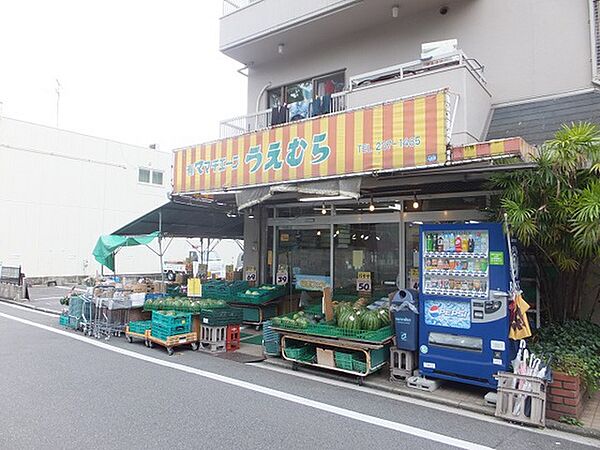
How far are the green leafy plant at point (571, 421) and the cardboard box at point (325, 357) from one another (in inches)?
127

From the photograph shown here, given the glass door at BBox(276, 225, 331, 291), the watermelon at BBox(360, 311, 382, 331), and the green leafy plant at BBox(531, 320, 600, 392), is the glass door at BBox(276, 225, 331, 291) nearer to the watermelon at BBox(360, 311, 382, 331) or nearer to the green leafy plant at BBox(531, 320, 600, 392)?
the watermelon at BBox(360, 311, 382, 331)

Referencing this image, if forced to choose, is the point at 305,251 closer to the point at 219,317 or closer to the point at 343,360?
the point at 219,317

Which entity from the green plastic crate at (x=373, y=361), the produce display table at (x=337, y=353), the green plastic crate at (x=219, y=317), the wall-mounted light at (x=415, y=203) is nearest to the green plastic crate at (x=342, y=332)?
the produce display table at (x=337, y=353)

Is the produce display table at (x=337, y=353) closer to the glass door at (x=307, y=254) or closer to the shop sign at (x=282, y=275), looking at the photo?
the glass door at (x=307, y=254)

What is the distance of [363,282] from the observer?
10234mm

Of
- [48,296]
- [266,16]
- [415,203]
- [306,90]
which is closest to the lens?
[415,203]

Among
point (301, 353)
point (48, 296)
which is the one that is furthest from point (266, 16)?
point (48, 296)

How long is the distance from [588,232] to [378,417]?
341cm

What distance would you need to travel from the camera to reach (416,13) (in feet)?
30.7

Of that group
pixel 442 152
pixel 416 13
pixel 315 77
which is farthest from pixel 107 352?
pixel 416 13

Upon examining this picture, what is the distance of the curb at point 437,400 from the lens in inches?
193

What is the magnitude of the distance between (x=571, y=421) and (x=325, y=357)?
3.48 m

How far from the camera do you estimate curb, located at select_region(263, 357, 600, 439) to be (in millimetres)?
4895

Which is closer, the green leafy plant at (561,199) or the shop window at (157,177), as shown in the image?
the green leafy plant at (561,199)
